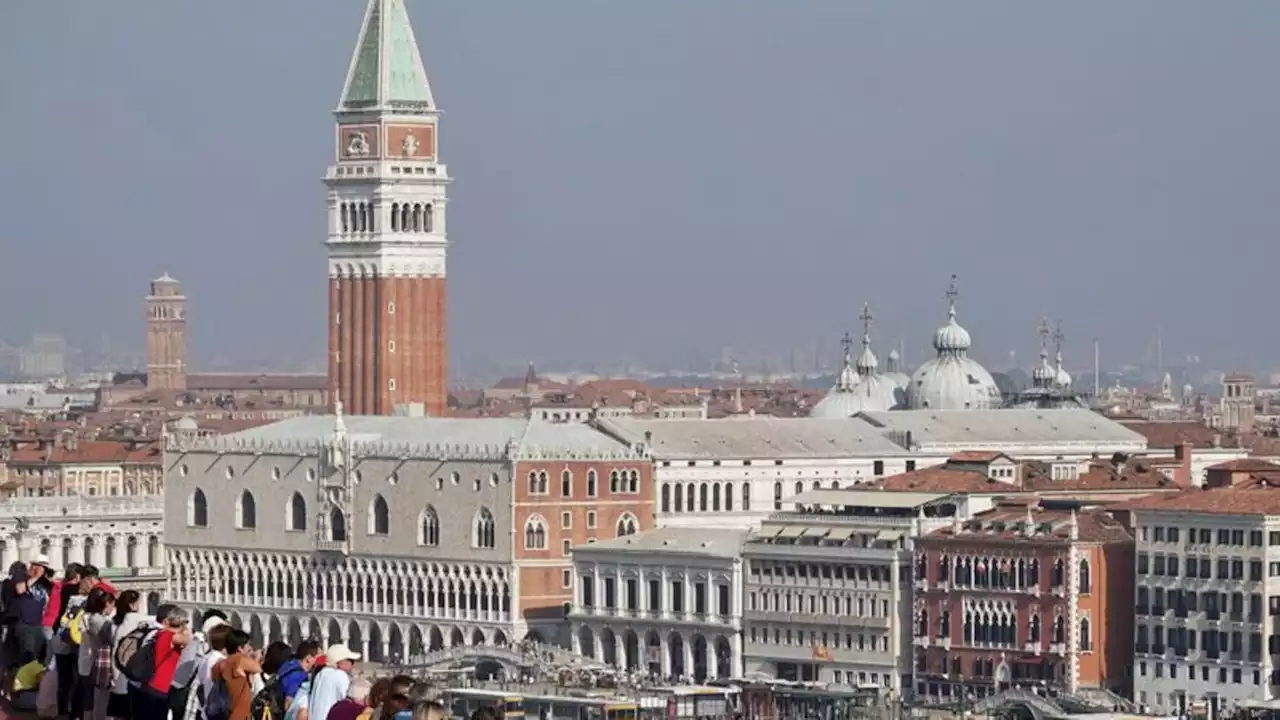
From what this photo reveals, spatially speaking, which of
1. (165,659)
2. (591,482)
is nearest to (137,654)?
Result: (165,659)

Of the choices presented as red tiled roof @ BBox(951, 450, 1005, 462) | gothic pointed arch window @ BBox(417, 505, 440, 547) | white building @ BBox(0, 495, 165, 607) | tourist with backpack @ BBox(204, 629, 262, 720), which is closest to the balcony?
red tiled roof @ BBox(951, 450, 1005, 462)

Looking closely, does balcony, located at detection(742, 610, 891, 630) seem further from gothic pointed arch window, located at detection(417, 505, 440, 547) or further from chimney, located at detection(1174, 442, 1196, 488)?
chimney, located at detection(1174, 442, 1196, 488)

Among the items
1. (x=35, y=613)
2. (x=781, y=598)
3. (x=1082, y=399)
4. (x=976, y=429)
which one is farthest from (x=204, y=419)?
(x=35, y=613)

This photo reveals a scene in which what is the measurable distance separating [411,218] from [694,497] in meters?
21.3

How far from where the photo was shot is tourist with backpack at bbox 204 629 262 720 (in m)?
28.2

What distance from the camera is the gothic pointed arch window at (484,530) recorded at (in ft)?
325

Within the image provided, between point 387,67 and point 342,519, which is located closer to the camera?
point 342,519

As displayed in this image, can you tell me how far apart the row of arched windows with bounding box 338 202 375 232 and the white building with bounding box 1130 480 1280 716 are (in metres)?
41.9

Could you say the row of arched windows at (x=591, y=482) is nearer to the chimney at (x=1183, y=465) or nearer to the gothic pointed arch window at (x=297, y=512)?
the gothic pointed arch window at (x=297, y=512)

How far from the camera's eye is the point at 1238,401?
182375mm

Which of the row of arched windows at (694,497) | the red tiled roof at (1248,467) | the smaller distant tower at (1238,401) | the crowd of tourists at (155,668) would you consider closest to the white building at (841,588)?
the red tiled roof at (1248,467)

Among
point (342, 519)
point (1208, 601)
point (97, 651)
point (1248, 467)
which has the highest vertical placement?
point (97, 651)

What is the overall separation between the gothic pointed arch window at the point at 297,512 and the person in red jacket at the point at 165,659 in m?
75.6

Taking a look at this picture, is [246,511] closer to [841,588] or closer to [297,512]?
[297,512]
